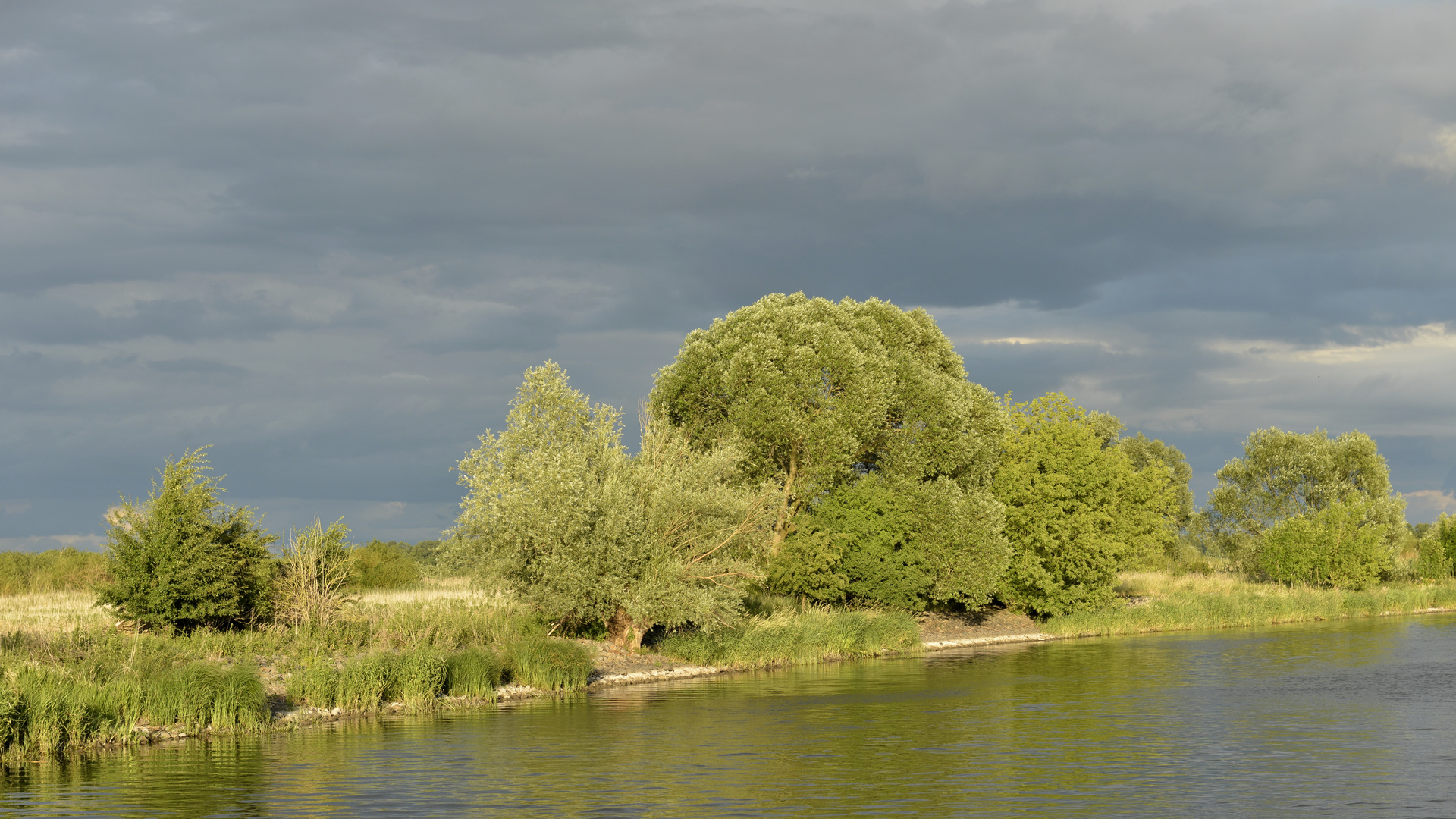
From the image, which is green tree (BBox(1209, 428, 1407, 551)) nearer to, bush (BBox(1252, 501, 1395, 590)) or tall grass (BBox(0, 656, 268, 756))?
bush (BBox(1252, 501, 1395, 590))

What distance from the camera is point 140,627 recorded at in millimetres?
41188

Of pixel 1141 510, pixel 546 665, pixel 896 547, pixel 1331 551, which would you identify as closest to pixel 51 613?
pixel 546 665

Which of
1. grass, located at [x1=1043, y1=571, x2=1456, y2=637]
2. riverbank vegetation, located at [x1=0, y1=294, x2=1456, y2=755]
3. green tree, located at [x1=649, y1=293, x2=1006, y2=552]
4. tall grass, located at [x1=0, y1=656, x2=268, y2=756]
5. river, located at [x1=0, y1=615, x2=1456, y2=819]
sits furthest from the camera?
grass, located at [x1=1043, y1=571, x2=1456, y2=637]

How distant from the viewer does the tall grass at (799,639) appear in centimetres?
5156

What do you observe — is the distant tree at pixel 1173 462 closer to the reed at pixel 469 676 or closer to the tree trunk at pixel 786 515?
the tree trunk at pixel 786 515

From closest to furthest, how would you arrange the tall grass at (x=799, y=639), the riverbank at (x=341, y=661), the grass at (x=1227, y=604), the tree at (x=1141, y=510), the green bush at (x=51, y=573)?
1. the riverbank at (x=341, y=661)
2. the tall grass at (x=799, y=639)
3. the green bush at (x=51, y=573)
4. the grass at (x=1227, y=604)
5. the tree at (x=1141, y=510)

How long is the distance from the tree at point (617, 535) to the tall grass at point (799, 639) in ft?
7.51

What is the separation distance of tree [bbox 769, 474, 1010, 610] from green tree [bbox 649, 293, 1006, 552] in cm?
118

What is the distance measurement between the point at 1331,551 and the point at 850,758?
81089mm

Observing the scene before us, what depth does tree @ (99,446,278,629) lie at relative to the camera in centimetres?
4084

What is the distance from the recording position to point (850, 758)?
2850 centimetres

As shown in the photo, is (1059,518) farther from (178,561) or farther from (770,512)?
(178,561)

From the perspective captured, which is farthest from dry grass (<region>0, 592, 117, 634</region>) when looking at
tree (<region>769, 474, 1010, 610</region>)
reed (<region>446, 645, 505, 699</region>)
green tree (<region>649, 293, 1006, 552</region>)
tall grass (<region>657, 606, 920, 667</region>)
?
tree (<region>769, 474, 1010, 610</region>)

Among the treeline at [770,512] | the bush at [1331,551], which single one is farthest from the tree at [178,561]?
the bush at [1331,551]
